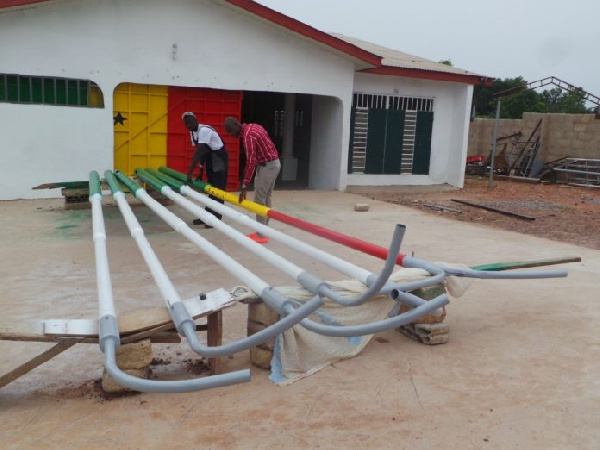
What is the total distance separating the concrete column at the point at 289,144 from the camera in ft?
51.6

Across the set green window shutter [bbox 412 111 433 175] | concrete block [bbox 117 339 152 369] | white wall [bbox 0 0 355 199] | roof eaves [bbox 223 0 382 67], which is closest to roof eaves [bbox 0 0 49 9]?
white wall [bbox 0 0 355 199]

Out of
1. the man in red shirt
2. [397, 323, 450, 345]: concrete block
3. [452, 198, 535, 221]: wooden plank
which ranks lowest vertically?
[397, 323, 450, 345]: concrete block

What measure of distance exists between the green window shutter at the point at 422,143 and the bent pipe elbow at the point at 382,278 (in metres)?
12.6

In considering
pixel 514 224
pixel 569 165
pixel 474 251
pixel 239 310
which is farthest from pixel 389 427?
pixel 569 165

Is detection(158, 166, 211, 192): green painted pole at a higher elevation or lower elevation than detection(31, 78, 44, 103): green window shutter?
lower

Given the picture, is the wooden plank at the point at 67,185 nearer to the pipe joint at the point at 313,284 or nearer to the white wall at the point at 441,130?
the white wall at the point at 441,130

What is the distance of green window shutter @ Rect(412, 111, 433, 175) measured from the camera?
1529 centimetres

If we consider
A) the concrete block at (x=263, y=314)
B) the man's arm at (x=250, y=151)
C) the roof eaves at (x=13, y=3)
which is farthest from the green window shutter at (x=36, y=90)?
the concrete block at (x=263, y=314)

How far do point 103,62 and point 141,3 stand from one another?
4.30 ft

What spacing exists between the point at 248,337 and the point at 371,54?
1109 cm

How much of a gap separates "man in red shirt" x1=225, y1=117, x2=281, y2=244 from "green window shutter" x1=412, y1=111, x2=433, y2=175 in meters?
8.44

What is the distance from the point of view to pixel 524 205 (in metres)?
12.8

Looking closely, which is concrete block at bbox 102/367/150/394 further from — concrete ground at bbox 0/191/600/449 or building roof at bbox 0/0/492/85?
building roof at bbox 0/0/492/85

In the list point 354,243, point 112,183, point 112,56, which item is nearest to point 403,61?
point 112,56
